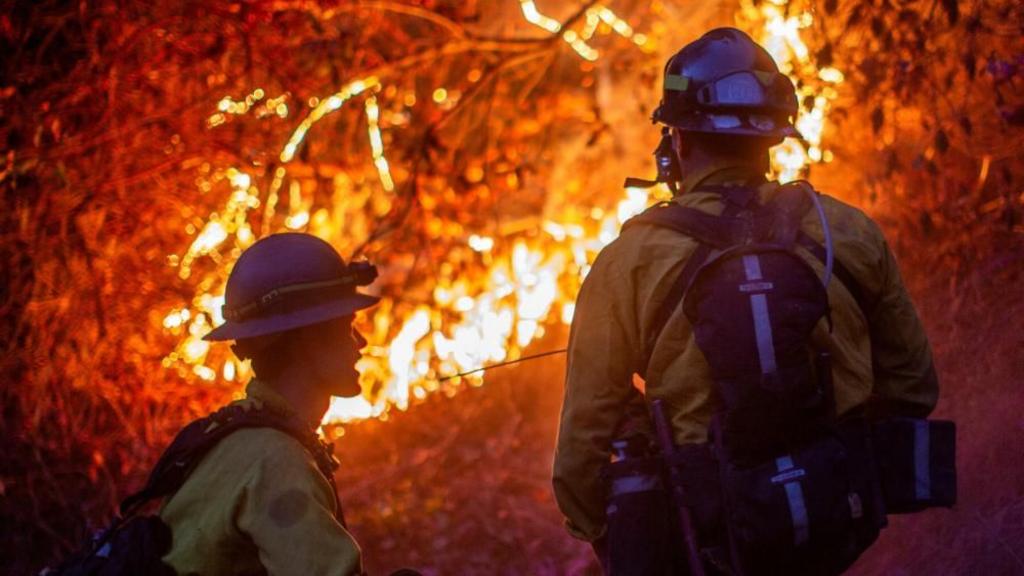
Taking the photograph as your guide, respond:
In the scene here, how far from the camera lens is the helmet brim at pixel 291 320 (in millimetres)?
3477

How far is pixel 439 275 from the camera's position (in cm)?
997

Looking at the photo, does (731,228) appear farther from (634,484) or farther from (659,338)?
(634,484)

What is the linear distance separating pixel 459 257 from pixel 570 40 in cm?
185

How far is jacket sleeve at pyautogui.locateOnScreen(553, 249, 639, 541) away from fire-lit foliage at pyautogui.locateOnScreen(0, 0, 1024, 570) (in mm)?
3699

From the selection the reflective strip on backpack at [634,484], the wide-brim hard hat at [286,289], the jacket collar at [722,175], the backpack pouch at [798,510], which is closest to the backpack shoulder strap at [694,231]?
the jacket collar at [722,175]

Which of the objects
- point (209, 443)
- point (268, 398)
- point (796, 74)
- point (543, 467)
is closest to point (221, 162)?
point (543, 467)

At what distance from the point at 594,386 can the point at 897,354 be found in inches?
37.5

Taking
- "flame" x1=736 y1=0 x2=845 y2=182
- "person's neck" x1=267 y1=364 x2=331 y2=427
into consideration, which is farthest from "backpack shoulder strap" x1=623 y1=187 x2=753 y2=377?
"flame" x1=736 y1=0 x2=845 y2=182

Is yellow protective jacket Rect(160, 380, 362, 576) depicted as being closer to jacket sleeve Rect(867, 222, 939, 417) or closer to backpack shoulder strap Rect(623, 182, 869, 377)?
backpack shoulder strap Rect(623, 182, 869, 377)

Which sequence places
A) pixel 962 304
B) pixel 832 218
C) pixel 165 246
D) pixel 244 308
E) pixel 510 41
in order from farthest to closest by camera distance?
pixel 510 41 → pixel 165 246 → pixel 962 304 → pixel 832 218 → pixel 244 308

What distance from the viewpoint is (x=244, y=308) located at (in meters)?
3.55

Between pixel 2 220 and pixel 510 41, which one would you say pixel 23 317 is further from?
pixel 510 41

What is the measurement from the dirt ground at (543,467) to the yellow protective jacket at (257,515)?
3.49 meters

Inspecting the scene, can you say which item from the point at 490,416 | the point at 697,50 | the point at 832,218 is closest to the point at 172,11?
the point at 490,416
